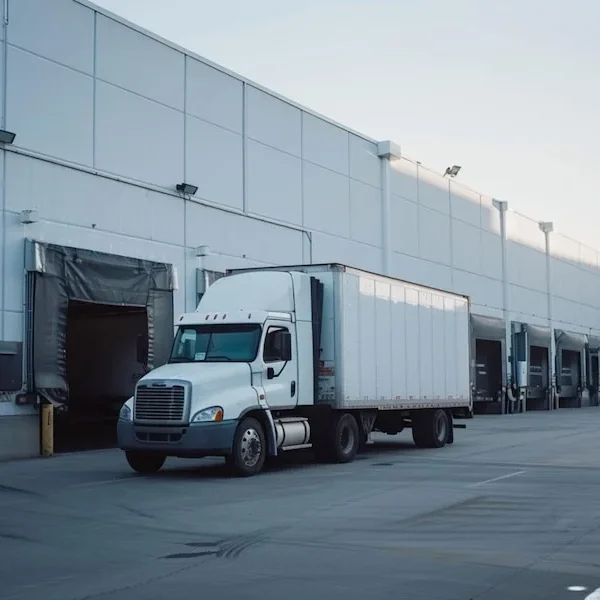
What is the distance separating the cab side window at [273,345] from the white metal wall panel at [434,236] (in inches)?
957

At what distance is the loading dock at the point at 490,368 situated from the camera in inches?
1914

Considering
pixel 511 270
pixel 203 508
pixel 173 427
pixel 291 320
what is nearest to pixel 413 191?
pixel 511 270

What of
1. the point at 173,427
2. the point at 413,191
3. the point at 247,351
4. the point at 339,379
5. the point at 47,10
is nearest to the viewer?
the point at 173,427

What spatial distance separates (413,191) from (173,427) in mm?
26444

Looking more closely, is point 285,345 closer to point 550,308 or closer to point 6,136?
point 6,136

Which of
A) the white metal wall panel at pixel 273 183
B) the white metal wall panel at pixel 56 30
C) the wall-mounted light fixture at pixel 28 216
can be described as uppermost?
the white metal wall panel at pixel 56 30

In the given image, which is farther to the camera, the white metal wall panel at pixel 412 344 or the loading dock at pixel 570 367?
the loading dock at pixel 570 367

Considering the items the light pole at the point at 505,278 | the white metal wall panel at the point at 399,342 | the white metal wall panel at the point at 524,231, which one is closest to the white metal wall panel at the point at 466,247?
the light pole at the point at 505,278

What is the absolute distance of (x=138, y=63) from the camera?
2558 cm

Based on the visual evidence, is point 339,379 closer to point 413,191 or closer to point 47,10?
point 47,10

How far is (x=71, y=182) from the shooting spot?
2339 centimetres

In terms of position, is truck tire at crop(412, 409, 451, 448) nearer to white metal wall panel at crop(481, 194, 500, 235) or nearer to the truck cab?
the truck cab

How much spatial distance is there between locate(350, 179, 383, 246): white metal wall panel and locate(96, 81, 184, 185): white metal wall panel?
10.4 m

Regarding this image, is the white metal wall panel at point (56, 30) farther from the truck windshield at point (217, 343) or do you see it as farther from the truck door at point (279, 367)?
the truck door at point (279, 367)
